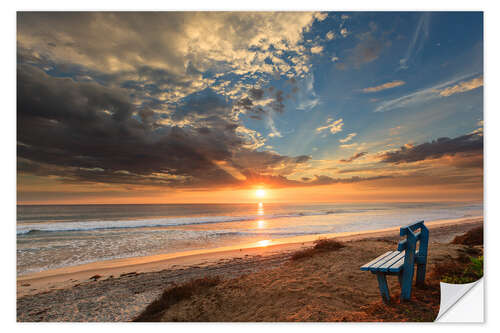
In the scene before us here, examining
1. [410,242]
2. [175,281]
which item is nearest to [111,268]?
[175,281]

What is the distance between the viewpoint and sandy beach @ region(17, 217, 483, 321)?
12.2 feet

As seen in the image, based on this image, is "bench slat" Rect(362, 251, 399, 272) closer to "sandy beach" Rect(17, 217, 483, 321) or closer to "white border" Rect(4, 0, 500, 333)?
"sandy beach" Rect(17, 217, 483, 321)

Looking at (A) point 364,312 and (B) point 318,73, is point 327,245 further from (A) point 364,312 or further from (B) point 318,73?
(B) point 318,73

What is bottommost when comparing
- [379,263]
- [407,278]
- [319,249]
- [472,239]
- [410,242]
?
[319,249]

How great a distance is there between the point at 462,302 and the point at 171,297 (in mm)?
5105

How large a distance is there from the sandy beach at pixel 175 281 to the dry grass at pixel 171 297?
22cm

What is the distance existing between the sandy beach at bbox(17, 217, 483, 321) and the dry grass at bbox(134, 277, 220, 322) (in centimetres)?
22

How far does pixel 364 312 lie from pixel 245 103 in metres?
5.24

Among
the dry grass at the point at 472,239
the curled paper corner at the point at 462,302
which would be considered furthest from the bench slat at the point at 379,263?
the dry grass at the point at 472,239

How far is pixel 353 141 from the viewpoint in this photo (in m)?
6.29

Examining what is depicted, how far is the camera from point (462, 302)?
145 inches
